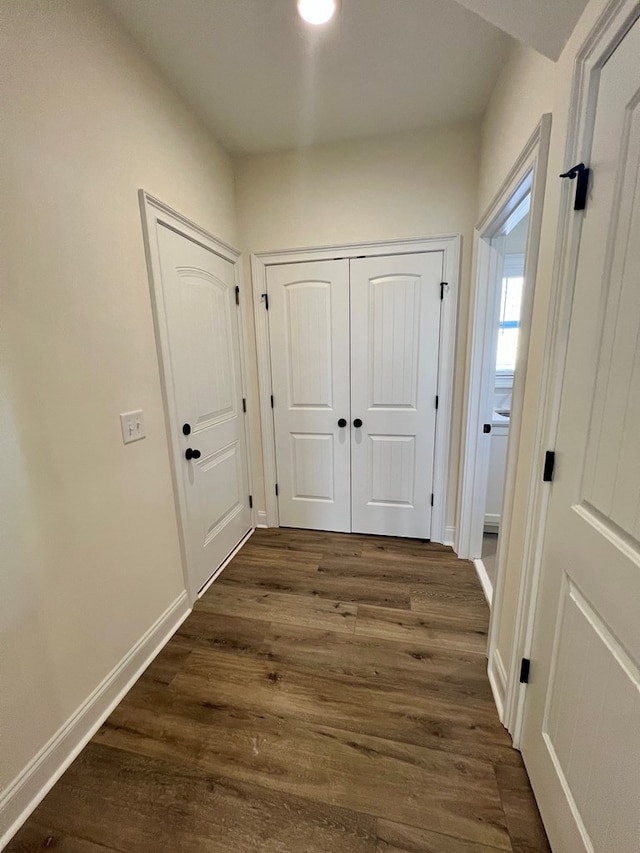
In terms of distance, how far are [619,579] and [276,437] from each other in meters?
2.21

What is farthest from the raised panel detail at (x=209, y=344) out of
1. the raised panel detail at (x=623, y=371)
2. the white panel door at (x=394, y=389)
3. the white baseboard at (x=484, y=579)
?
the white baseboard at (x=484, y=579)

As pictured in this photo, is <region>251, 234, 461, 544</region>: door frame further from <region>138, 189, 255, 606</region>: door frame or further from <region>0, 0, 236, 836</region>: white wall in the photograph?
<region>0, 0, 236, 836</region>: white wall

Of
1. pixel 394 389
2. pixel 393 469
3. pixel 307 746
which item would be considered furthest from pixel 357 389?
pixel 307 746

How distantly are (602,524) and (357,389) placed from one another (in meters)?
1.77

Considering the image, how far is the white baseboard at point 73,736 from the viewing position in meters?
1.07

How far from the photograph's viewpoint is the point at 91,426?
133cm

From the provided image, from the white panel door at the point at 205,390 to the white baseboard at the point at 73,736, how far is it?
16.2 inches

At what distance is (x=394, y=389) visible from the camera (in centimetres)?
241

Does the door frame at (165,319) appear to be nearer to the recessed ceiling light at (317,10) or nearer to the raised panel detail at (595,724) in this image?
the recessed ceiling light at (317,10)

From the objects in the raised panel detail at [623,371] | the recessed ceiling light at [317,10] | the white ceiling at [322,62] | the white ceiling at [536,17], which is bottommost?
the raised panel detail at [623,371]

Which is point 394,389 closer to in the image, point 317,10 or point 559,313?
point 559,313

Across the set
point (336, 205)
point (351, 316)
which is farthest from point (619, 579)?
point (336, 205)

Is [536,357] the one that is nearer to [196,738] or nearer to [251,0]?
[251,0]

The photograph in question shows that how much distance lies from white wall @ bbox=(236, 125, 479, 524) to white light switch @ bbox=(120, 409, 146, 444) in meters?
1.53
